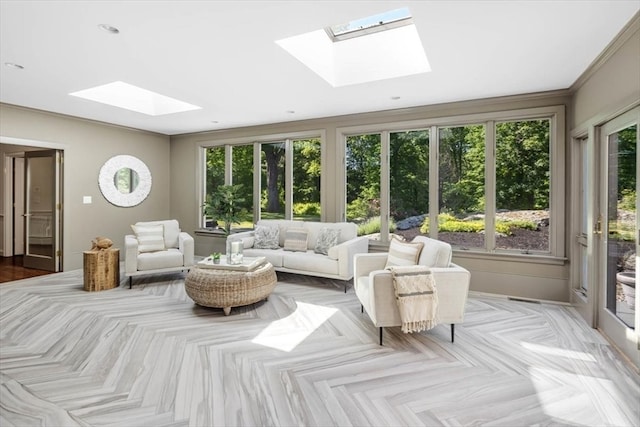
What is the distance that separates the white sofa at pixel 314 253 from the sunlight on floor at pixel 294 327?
0.73 m

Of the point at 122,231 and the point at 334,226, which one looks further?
the point at 122,231

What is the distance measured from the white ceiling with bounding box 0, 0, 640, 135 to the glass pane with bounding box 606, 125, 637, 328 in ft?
2.89

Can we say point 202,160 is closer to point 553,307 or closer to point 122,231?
point 122,231

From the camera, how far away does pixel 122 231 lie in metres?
6.38

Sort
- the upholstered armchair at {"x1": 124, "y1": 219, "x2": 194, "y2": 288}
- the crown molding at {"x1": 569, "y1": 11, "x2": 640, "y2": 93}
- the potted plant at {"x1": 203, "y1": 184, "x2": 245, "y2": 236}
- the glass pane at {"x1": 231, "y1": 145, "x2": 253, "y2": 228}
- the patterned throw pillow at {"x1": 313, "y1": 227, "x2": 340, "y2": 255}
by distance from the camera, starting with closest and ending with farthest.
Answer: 1. the crown molding at {"x1": 569, "y1": 11, "x2": 640, "y2": 93}
2. the upholstered armchair at {"x1": 124, "y1": 219, "x2": 194, "y2": 288}
3. the patterned throw pillow at {"x1": 313, "y1": 227, "x2": 340, "y2": 255}
4. the potted plant at {"x1": 203, "y1": 184, "x2": 245, "y2": 236}
5. the glass pane at {"x1": 231, "y1": 145, "x2": 253, "y2": 228}

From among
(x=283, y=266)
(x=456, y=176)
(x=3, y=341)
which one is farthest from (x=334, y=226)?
(x=3, y=341)

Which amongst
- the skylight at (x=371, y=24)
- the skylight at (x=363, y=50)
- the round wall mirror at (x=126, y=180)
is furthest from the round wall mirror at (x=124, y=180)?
the skylight at (x=371, y=24)

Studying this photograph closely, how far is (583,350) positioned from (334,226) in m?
3.20

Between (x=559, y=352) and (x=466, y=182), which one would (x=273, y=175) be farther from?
(x=559, y=352)

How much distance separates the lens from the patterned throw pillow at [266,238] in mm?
5344

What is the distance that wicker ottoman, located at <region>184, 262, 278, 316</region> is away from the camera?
355cm

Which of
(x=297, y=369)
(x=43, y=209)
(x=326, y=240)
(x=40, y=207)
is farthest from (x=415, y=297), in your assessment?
(x=40, y=207)

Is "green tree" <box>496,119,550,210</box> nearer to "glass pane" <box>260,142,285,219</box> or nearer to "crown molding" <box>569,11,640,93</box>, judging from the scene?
"crown molding" <box>569,11,640,93</box>

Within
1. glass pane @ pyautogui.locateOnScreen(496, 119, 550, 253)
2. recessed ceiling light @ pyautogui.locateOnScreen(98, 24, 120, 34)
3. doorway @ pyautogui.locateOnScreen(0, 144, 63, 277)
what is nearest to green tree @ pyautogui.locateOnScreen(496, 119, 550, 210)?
glass pane @ pyautogui.locateOnScreen(496, 119, 550, 253)
